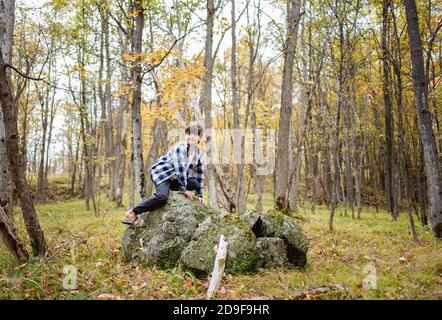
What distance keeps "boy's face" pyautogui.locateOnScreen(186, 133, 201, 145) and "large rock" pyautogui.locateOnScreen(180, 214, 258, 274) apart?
1423 mm

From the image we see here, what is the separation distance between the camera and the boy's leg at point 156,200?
5430mm

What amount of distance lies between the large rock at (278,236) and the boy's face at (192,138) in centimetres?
160

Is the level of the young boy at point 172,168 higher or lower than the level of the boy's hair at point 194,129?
lower

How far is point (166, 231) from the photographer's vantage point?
17.0 ft

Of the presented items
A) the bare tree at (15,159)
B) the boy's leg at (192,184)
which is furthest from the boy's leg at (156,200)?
the bare tree at (15,159)

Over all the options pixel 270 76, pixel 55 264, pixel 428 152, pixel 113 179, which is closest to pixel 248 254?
pixel 55 264

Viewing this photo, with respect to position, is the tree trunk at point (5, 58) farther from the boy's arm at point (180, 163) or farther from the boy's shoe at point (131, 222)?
the boy's arm at point (180, 163)

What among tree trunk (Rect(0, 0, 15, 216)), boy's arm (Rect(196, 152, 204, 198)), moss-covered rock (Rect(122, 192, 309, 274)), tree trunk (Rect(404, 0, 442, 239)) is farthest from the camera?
tree trunk (Rect(404, 0, 442, 239))

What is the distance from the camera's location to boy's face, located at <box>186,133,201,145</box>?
541 cm

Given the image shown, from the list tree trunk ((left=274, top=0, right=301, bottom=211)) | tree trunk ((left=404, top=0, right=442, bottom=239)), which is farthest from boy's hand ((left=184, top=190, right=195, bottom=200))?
tree trunk ((left=404, top=0, right=442, bottom=239))

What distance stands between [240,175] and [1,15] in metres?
7.24

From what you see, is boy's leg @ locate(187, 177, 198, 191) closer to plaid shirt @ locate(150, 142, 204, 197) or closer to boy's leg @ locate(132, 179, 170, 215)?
plaid shirt @ locate(150, 142, 204, 197)

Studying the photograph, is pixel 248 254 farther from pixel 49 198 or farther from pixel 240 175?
pixel 49 198

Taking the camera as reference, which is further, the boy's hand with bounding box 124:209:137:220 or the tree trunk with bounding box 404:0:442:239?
the tree trunk with bounding box 404:0:442:239
